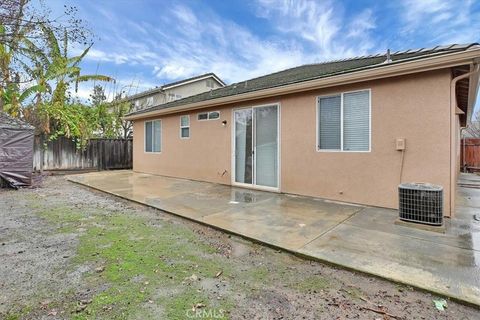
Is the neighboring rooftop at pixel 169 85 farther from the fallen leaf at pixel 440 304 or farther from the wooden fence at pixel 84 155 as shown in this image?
the fallen leaf at pixel 440 304

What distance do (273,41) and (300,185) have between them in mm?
9393

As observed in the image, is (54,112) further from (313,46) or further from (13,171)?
(313,46)

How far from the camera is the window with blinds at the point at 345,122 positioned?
5691mm

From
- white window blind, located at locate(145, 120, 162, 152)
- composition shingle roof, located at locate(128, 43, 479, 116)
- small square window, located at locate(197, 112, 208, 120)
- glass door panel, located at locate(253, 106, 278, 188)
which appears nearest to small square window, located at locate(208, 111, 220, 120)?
small square window, located at locate(197, 112, 208, 120)

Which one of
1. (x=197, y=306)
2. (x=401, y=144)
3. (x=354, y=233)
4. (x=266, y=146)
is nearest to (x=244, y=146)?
(x=266, y=146)

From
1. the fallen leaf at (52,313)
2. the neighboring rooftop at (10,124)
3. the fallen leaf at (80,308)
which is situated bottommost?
the fallen leaf at (52,313)

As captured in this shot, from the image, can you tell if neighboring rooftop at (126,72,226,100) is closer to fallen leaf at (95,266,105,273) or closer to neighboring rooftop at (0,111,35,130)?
neighboring rooftop at (0,111,35,130)

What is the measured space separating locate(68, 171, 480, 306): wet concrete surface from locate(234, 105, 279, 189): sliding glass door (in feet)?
2.56

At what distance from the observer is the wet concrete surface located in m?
2.82

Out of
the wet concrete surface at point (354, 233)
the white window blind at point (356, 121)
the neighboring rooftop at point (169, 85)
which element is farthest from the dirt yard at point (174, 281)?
the neighboring rooftop at point (169, 85)

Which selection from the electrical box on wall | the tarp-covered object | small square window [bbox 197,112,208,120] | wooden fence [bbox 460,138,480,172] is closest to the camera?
the electrical box on wall

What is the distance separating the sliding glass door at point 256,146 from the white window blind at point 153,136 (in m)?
4.62

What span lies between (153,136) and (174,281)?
32.7 ft

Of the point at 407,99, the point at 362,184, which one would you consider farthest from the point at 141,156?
the point at 407,99
